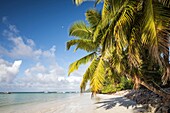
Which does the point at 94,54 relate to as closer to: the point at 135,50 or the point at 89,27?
the point at 89,27

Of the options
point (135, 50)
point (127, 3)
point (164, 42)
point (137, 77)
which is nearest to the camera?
point (164, 42)

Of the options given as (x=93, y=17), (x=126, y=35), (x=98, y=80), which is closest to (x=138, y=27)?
(x=126, y=35)

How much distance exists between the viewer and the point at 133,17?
7191 millimetres

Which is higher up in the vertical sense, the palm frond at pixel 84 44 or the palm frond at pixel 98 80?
the palm frond at pixel 84 44

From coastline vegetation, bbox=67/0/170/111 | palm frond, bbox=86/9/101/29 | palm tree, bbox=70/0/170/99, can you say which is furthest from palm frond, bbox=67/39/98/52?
palm tree, bbox=70/0/170/99

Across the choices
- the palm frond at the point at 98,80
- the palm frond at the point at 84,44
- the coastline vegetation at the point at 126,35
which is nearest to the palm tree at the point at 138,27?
the coastline vegetation at the point at 126,35

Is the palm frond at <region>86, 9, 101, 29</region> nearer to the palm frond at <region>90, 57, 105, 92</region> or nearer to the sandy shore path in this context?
the palm frond at <region>90, 57, 105, 92</region>

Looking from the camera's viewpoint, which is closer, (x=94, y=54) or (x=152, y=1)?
(x=152, y=1)

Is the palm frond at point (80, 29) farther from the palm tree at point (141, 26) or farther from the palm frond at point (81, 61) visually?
the palm tree at point (141, 26)

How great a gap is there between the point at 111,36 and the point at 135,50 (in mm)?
1186

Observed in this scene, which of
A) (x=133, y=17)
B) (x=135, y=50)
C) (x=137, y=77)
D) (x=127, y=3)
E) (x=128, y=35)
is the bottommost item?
(x=137, y=77)

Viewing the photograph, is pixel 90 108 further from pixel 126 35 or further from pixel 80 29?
pixel 126 35

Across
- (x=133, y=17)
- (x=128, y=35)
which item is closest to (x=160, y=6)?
(x=133, y=17)

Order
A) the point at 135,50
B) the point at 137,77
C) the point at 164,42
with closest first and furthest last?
the point at 164,42 → the point at 135,50 → the point at 137,77
